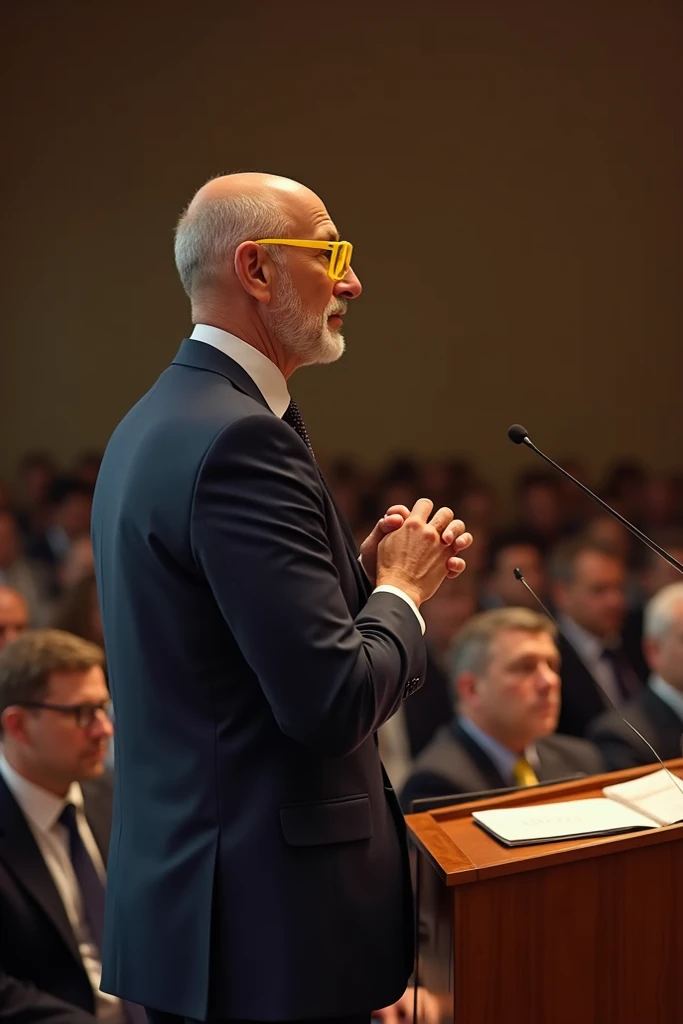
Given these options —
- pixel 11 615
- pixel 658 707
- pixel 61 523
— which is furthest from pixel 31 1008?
pixel 61 523

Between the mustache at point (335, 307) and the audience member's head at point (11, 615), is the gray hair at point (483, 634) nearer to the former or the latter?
the audience member's head at point (11, 615)

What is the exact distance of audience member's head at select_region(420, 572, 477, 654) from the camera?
4.57 metres

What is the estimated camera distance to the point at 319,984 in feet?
4.27

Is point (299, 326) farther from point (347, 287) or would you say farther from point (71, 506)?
point (71, 506)

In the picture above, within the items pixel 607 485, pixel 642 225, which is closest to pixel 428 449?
pixel 607 485

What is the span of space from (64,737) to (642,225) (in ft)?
24.4

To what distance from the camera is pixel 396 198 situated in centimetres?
887

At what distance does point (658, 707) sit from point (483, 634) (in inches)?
24.0

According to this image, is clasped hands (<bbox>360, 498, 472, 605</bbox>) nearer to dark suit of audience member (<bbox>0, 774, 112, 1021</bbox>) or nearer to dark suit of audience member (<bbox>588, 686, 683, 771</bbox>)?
dark suit of audience member (<bbox>0, 774, 112, 1021</bbox>)

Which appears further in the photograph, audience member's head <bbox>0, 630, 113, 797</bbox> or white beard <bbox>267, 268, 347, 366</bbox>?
audience member's head <bbox>0, 630, 113, 797</bbox>

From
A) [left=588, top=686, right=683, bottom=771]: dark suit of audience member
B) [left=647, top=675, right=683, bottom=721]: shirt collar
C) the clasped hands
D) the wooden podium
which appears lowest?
[left=588, top=686, right=683, bottom=771]: dark suit of audience member

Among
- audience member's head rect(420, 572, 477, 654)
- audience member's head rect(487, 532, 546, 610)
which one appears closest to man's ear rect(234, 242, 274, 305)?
audience member's head rect(420, 572, 477, 654)

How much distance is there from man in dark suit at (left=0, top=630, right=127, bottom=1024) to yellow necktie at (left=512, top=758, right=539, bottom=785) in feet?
3.13

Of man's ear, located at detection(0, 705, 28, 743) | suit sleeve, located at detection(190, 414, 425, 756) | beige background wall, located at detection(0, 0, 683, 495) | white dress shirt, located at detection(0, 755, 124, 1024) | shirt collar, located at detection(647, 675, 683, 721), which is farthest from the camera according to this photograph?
beige background wall, located at detection(0, 0, 683, 495)
